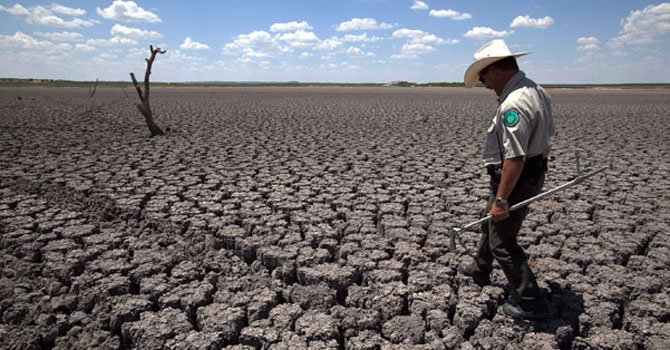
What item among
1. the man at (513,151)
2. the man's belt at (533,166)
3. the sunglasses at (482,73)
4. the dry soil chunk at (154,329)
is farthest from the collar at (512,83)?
the dry soil chunk at (154,329)

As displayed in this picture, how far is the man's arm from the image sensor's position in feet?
6.75

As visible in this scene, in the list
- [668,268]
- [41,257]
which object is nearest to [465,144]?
[668,268]

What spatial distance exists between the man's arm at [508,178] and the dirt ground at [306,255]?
0.73 meters

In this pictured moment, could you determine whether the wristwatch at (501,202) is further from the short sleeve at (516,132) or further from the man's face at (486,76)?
the man's face at (486,76)

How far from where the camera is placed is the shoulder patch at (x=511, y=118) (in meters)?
2.02

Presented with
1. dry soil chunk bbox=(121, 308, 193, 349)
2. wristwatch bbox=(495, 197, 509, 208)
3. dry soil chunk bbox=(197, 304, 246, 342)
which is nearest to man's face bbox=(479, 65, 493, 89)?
wristwatch bbox=(495, 197, 509, 208)

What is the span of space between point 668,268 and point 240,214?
358cm

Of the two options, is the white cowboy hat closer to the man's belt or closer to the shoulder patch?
the shoulder patch

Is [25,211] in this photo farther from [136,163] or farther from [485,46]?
[485,46]

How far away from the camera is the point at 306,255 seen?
11.0 ft

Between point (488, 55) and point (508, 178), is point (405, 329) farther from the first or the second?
point (488, 55)

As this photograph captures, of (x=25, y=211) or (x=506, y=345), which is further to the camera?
(x=25, y=211)

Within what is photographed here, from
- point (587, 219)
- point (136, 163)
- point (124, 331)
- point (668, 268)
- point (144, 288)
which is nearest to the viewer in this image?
point (124, 331)

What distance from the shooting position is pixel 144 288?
2.85 meters
